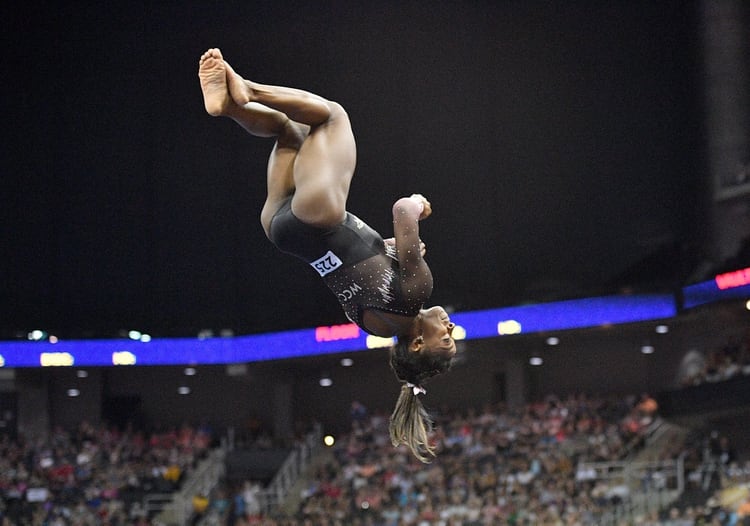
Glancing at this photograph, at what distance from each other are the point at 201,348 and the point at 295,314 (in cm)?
274

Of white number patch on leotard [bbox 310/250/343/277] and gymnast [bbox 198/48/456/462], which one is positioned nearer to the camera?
gymnast [bbox 198/48/456/462]

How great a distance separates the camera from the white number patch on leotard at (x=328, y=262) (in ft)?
19.1

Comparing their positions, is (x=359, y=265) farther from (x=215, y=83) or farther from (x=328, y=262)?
(x=215, y=83)

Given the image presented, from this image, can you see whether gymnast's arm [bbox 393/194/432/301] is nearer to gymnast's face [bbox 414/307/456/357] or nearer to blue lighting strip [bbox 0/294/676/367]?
gymnast's face [bbox 414/307/456/357]

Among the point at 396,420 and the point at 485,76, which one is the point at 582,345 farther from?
the point at 396,420

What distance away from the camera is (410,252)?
5.64 meters

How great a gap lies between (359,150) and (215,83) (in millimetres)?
19760

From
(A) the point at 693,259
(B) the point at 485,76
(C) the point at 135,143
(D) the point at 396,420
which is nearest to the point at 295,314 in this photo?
(C) the point at 135,143

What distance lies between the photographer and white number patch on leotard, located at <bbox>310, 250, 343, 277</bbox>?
584 cm

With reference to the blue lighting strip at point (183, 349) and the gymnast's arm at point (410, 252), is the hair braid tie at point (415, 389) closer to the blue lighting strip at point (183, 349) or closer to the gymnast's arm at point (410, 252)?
the gymnast's arm at point (410, 252)

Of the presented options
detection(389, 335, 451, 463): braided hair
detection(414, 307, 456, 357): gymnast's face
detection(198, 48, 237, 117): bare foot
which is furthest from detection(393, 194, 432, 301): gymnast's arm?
detection(198, 48, 237, 117): bare foot

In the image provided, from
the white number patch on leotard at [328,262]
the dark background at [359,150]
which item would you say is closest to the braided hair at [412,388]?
the white number patch on leotard at [328,262]

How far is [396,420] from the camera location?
20.0 feet

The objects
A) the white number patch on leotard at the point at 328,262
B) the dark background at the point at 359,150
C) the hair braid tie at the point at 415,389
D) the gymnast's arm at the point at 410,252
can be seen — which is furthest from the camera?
the dark background at the point at 359,150
